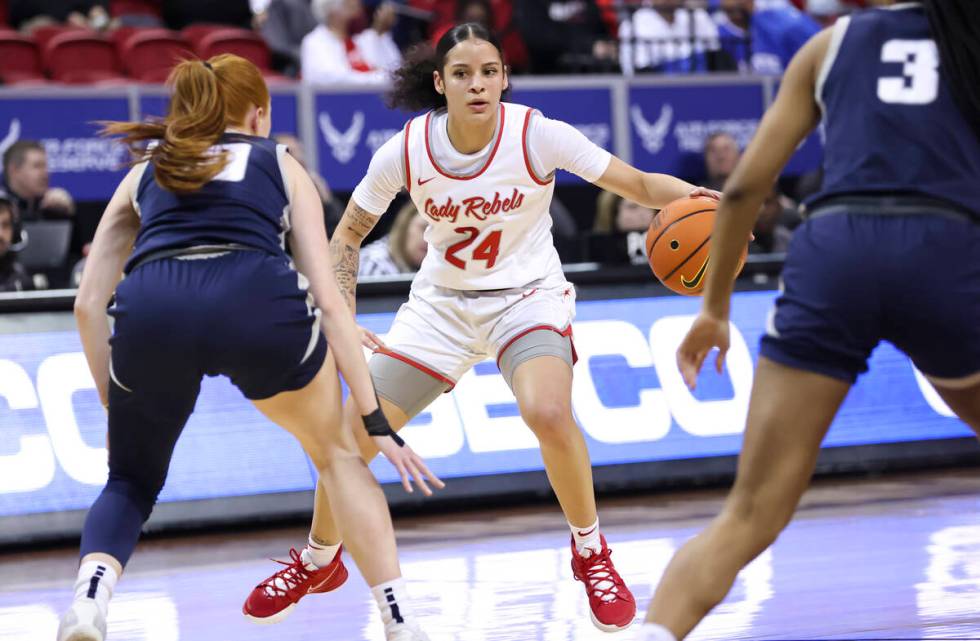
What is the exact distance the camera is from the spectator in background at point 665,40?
39.7 ft

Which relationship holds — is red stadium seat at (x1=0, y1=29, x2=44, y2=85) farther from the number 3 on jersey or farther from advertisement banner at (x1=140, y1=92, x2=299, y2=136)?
the number 3 on jersey

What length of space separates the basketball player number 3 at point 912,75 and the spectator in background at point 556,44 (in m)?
8.82

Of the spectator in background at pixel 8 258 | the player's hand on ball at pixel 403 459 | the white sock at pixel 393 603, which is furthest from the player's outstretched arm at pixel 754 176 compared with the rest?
the spectator in background at pixel 8 258

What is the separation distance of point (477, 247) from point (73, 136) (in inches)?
221

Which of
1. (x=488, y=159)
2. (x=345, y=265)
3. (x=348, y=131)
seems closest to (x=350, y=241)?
(x=345, y=265)

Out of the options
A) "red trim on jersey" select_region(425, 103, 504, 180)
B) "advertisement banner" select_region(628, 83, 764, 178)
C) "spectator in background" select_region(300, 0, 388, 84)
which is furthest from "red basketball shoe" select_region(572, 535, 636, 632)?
"advertisement banner" select_region(628, 83, 764, 178)

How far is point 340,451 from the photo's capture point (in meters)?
3.81

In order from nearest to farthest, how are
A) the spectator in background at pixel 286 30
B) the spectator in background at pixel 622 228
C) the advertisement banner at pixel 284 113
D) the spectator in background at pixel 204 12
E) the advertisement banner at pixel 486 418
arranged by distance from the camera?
the advertisement banner at pixel 486 418, the spectator in background at pixel 622 228, the advertisement banner at pixel 284 113, the spectator in background at pixel 286 30, the spectator in background at pixel 204 12

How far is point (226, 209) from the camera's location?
3.74m

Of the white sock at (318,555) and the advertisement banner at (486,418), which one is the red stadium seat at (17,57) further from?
the white sock at (318,555)

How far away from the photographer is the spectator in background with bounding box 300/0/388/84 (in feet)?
35.9

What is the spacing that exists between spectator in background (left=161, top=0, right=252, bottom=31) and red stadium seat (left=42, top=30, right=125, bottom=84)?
4.48ft

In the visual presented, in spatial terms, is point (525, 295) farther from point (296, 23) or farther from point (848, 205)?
point (296, 23)

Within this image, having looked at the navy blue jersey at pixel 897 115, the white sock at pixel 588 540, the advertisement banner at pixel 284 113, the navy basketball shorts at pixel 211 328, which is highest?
the navy blue jersey at pixel 897 115
